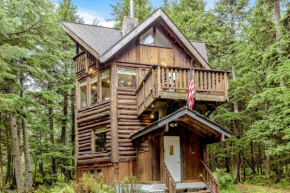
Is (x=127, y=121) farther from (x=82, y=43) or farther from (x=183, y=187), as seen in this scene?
(x=82, y=43)

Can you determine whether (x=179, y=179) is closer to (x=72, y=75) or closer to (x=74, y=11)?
(x=72, y=75)

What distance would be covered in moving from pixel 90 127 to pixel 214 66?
1199 centimetres

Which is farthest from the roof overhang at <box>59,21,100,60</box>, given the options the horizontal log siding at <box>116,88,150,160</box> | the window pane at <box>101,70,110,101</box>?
the horizontal log siding at <box>116,88,150,160</box>

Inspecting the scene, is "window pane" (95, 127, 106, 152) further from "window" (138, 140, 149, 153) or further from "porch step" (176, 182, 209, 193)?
"porch step" (176, 182, 209, 193)


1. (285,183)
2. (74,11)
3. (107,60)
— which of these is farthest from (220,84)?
(74,11)

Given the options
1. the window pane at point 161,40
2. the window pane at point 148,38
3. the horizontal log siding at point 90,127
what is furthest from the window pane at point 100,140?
the window pane at point 161,40

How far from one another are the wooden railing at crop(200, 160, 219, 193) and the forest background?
286cm

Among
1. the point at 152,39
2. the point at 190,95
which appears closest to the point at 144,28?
the point at 152,39

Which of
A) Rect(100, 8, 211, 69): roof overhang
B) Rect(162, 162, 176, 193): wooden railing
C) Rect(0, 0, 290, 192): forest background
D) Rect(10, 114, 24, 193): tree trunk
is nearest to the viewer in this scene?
Rect(162, 162, 176, 193): wooden railing

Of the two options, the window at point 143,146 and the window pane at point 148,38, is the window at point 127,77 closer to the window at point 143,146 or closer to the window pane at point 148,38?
the window pane at point 148,38

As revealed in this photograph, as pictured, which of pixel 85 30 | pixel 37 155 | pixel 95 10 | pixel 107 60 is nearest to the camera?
pixel 107 60

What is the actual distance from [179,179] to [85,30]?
29.4 feet

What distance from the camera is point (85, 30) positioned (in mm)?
15273

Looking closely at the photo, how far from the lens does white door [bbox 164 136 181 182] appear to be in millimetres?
12133
